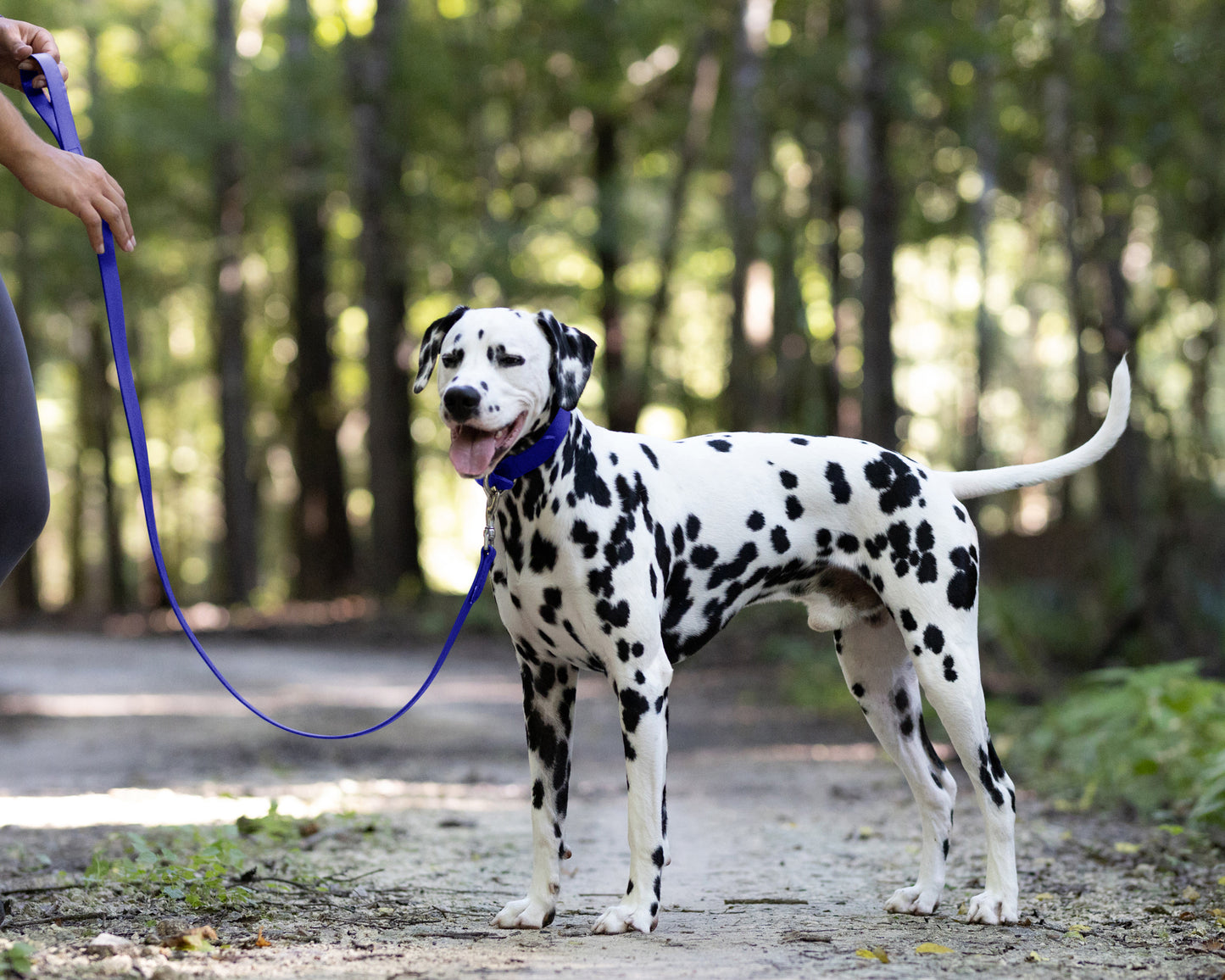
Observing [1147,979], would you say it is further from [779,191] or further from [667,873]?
[779,191]

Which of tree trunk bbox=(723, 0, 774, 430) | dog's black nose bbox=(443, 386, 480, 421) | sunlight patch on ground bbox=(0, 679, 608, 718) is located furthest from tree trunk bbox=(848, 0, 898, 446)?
dog's black nose bbox=(443, 386, 480, 421)

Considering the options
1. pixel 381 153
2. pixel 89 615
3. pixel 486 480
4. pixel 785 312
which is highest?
pixel 381 153

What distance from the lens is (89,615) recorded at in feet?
85.9

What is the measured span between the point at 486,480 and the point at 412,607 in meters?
17.1

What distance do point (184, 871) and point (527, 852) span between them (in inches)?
73.7

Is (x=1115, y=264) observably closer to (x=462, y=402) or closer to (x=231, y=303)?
(x=462, y=402)

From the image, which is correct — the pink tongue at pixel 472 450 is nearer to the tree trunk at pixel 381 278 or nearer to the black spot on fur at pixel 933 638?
the black spot on fur at pixel 933 638

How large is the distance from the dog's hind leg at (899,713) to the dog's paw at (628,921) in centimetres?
113

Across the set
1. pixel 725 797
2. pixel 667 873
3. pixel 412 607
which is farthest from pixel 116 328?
pixel 412 607

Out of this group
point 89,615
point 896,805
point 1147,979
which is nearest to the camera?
point 1147,979

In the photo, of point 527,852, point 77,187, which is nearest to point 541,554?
point 77,187

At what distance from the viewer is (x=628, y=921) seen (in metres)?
4.46

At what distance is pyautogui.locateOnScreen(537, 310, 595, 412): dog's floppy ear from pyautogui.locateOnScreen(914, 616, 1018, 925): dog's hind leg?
164 cm

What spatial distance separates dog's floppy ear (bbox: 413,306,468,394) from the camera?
15.0 ft
